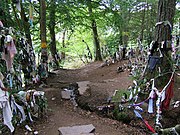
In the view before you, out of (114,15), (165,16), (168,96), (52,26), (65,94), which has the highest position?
(114,15)

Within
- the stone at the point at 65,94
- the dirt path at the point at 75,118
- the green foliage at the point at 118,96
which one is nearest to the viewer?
the dirt path at the point at 75,118

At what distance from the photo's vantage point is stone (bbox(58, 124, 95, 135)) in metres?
3.84

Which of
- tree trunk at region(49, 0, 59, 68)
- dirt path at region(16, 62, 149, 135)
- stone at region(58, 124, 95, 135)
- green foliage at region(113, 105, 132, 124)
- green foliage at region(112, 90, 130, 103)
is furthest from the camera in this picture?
tree trunk at region(49, 0, 59, 68)

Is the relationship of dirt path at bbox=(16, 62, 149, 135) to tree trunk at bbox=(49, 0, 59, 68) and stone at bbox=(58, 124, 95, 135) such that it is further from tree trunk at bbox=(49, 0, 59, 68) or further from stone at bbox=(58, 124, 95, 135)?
tree trunk at bbox=(49, 0, 59, 68)

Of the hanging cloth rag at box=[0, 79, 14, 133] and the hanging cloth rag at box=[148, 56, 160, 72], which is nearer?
the hanging cloth rag at box=[0, 79, 14, 133]

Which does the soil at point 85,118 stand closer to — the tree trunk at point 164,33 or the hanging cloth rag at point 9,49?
the tree trunk at point 164,33

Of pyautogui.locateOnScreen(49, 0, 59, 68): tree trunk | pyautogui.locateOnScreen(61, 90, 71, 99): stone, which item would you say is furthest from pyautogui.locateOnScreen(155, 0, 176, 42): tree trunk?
pyautogui.locateOnScreen(49, 0, 59, 68): tree trunk

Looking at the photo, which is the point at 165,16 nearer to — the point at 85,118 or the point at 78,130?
the point at 85,118

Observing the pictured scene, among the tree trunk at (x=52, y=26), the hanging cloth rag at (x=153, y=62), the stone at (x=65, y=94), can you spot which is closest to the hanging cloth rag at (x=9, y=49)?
the stone at (x=65, y=94)

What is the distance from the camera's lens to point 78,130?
3.97 metres

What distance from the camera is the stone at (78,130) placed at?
3838 mm

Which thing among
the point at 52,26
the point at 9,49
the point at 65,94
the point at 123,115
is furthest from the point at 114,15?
the point at 9,49

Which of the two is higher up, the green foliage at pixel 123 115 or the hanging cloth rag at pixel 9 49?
the hanging cloth rag at pixel 9 49

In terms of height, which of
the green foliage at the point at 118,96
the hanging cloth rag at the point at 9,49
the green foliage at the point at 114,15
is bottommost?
the green foliage at the point at 118,96
